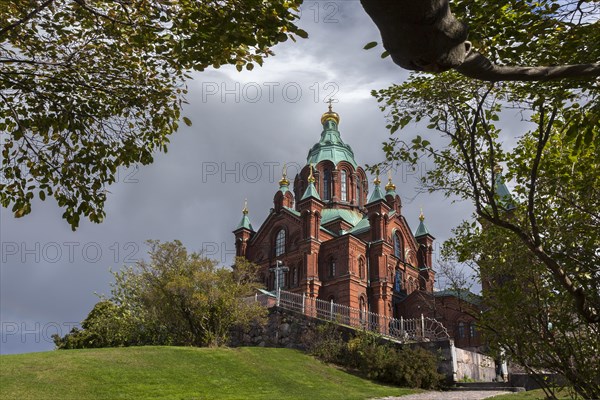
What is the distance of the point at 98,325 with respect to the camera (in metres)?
29.8

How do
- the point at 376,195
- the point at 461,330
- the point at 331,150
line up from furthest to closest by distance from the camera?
the point at 331,150, the point at 376,195, the point at 461,330

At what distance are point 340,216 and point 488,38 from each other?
38828mm

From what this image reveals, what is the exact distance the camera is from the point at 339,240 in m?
40.7

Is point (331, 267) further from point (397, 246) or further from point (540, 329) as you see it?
point (540, 329)

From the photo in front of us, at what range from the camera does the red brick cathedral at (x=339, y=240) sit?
132 ft

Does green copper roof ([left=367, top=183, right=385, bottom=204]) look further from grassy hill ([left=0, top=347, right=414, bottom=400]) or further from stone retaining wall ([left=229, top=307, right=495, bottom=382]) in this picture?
grassy hill ([left=0, top=347, right=414, bottom=400])

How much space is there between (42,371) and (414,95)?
14.1m

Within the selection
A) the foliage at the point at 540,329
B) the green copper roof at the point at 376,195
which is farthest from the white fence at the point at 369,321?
the foliage at the point at 540,329

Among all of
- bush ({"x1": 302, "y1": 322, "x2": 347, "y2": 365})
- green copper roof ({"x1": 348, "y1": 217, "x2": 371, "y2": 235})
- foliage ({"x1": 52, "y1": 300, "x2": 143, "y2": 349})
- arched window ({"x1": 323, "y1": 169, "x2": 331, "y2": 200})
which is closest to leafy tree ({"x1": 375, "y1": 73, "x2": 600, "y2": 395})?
bush ({"x1": 302, "y1": 322, "x2": 347, "y2": 365})

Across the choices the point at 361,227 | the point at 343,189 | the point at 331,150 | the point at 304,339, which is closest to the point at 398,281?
the point at 361,227

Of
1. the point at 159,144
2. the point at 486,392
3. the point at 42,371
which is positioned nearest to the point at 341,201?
the point at 486,392

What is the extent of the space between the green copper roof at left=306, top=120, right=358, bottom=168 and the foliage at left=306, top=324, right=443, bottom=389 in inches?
1120

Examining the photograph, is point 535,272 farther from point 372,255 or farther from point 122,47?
point 372,255

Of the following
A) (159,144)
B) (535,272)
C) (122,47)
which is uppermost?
(122,47)
